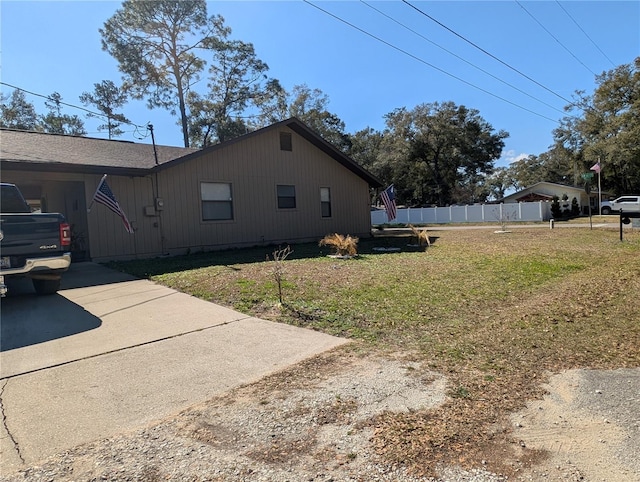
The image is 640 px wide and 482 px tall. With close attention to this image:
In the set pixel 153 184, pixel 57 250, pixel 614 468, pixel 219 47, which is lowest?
pixel 614 468

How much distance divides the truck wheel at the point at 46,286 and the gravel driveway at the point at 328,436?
5058mm

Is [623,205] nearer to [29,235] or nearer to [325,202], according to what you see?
[325,202]

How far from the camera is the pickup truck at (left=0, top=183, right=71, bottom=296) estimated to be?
18.1 ft

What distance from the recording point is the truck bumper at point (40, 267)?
5.61 metres

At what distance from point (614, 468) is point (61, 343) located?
5.17 meters

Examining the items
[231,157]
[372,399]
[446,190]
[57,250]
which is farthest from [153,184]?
[446,190]

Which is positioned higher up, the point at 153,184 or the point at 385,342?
the point at 153,184

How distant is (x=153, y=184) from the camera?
11641 mm

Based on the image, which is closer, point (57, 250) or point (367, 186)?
point (57, 250)

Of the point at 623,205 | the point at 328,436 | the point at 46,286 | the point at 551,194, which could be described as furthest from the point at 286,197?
the point at 551,194

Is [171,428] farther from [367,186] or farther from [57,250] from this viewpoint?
[367,186]

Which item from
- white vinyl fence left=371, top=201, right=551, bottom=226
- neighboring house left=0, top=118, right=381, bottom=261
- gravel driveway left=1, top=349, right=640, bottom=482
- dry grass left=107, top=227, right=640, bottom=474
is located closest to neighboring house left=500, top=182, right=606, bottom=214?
white vinyl fence left=371, top=201, right=551, bottom=226

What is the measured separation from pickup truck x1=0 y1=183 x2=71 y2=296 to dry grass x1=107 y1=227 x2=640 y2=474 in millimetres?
2088

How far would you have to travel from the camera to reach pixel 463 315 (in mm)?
5730
